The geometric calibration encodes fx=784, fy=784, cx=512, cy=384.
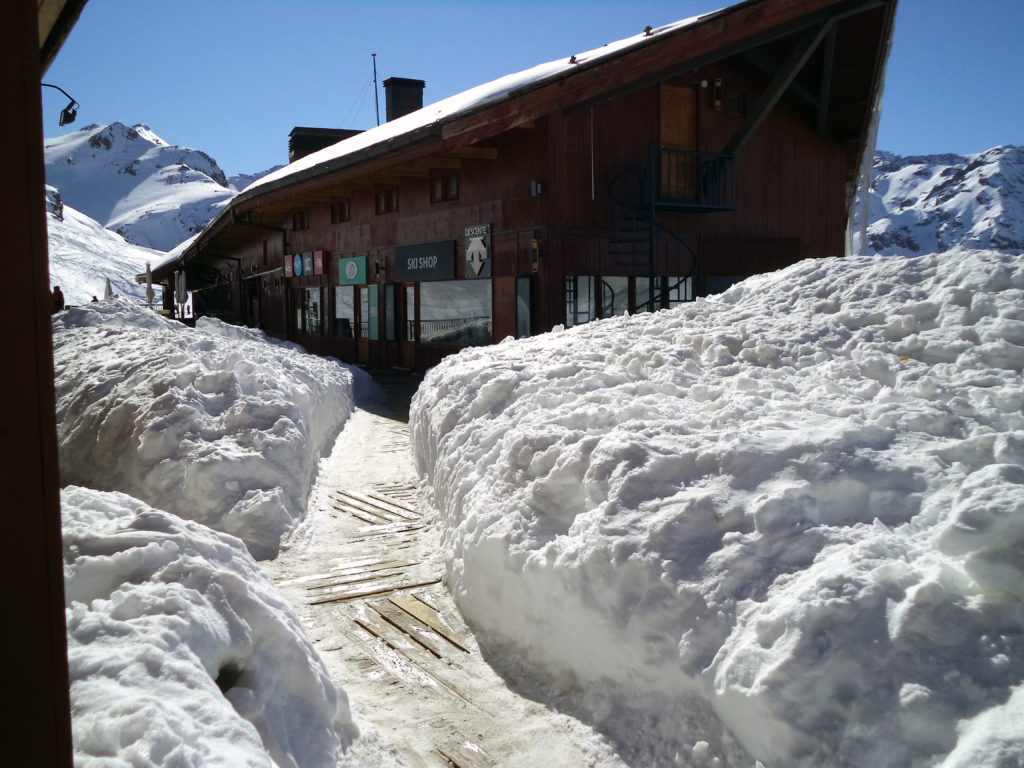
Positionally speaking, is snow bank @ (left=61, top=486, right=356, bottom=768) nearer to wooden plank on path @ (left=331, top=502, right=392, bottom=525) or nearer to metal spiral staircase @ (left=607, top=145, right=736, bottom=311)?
wooden plank on path @ (left=331, top=502, right=392, bottom=525)

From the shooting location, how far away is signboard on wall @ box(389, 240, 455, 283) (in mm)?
16344

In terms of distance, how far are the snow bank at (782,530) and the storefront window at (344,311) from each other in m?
15.4

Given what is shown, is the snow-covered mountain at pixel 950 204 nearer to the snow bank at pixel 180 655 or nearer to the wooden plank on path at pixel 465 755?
the wooden plank on path at pixel 465 755

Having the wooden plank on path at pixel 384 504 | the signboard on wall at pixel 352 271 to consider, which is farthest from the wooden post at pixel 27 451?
the signboard on wall at pixel 352 271

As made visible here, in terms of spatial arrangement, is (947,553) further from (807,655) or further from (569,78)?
(569,78)

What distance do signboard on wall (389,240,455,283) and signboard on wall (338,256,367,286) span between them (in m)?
1.57

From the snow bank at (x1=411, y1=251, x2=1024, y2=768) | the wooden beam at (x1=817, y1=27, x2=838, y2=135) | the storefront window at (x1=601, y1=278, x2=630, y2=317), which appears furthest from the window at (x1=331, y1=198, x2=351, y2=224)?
the snow bank at (x1=411, y1=251, x2=1024, y2=768)

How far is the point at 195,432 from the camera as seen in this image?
6879 mm

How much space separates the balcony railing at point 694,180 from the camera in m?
14.8

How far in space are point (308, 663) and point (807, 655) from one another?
6.44ft

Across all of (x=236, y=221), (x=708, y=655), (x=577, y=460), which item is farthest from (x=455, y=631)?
(x=236, y=221)

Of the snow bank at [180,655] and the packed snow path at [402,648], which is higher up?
the snow bank at [180,655]

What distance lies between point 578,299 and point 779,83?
564cm

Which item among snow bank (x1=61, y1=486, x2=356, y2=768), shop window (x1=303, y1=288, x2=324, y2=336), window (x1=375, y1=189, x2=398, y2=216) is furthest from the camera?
shop window (x1=303, y1=288, x2=324, y2=336)
